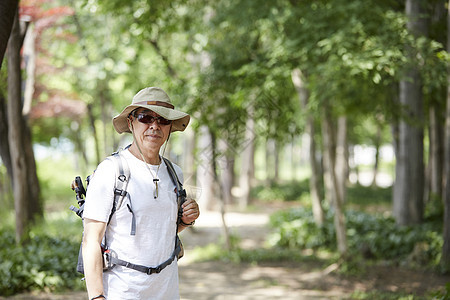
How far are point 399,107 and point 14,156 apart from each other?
21.9 feet

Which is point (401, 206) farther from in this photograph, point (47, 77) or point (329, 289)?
point (47, 77)

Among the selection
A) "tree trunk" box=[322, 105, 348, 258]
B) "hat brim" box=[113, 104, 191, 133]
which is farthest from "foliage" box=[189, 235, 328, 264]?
"hat brim" box=[113, 104, 191, 133]

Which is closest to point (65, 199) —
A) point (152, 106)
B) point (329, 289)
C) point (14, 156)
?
point (14, 156)

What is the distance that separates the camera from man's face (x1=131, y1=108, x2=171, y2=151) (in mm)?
2867

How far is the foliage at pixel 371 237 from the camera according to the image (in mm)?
9844

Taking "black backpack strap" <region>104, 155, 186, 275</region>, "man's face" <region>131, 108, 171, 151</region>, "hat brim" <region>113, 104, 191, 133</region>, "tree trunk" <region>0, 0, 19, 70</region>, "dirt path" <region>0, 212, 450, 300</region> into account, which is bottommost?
"dirt path" <region>0, 212, 450, 300</region>

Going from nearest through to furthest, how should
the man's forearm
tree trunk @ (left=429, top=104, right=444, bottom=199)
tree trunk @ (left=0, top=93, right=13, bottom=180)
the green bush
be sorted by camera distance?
the man's forearm → the green bush → tree trunk @ (left=0, top=93, right=13, bottom=180) → tree trunk @ (left=429, top=104, right=444, bottom=199)

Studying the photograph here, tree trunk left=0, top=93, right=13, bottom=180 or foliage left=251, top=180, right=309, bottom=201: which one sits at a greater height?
tree trunk left=0, top=93, right=13, bottom=180

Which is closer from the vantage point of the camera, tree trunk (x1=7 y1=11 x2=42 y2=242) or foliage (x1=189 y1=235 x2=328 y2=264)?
tree trunk (x1=7 y1=11 x2=42 y2=242)

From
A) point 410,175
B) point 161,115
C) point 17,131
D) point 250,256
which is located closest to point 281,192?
point 410,175

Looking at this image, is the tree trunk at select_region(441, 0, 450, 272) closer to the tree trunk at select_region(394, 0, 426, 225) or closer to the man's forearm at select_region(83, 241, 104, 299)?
the tree trunk at select_region(394, 0, 426, 225)

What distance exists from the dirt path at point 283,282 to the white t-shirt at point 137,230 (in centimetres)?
417

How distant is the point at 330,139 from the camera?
902cm

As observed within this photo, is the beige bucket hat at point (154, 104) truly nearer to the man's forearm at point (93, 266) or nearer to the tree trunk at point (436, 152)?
the man's forearm at point (93, 266)
